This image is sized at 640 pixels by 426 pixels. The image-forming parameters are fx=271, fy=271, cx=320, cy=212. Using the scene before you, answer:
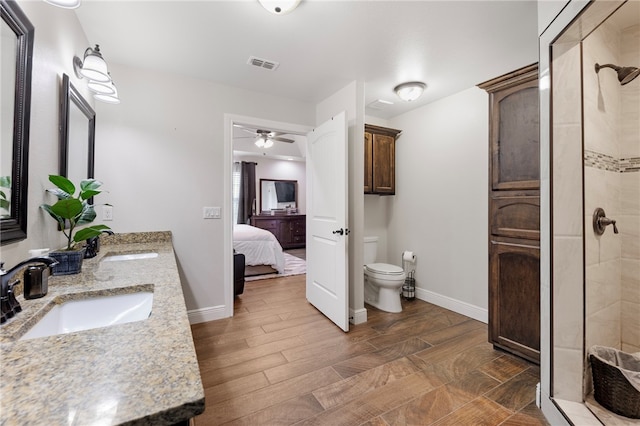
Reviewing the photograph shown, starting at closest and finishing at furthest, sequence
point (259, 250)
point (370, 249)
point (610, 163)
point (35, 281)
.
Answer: point (35, 281) < point (610, 163) < point (370, 249) < point (259, 250)

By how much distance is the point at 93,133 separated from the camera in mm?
2176

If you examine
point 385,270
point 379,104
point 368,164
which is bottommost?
point 385,270

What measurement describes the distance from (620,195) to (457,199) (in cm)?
123

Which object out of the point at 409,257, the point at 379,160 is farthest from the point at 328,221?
the point at 409,257

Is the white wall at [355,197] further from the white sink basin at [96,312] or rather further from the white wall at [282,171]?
the white wall at [282,171]

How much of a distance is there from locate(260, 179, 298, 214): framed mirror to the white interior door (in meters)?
4.21

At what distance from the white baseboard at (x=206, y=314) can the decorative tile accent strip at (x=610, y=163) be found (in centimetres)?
302

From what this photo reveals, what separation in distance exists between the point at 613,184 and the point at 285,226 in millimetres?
5882

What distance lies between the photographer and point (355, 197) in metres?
2.71

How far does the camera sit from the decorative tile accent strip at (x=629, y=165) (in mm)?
1729

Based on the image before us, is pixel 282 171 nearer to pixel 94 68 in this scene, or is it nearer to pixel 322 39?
pixel 322 39

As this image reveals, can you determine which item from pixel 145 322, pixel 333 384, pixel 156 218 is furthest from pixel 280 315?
pixel 145 322

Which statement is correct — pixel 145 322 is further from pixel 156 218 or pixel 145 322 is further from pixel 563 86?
pixel 563 86

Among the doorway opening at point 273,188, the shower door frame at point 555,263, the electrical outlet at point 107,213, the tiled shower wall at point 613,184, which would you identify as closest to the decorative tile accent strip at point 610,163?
the tiled shower wall at point 613,184
